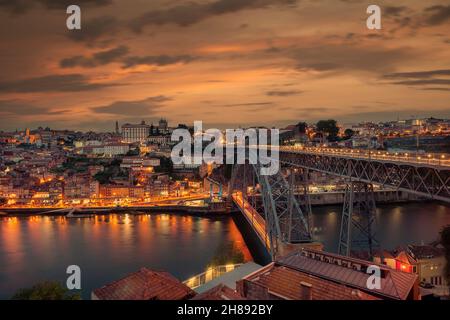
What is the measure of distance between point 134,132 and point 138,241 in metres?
37.3

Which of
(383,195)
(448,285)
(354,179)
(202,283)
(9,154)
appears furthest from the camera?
(9,154)

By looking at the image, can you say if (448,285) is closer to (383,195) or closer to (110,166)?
(383,195)

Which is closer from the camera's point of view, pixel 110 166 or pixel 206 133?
pixel 110 166

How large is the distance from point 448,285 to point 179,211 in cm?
1204

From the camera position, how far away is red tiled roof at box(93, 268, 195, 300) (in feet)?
10.3

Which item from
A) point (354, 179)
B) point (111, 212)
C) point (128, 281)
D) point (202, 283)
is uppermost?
point (354, 179)

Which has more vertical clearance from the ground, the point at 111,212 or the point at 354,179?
the point at 354,179

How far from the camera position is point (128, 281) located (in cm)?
339

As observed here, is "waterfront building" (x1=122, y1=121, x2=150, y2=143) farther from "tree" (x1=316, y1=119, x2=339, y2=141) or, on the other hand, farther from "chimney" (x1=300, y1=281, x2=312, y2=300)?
"chimney" (x1=300, y1=281, x2=312, y2=300)

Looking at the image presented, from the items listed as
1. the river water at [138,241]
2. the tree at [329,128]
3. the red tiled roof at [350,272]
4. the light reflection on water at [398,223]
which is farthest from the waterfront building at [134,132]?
the red tiled roof at [350,272]

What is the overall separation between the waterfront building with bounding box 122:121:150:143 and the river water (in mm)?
31168

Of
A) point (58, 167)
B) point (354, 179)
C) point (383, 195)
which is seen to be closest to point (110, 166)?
point (58, 167)

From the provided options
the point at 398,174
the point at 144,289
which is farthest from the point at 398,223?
the point at 144,289

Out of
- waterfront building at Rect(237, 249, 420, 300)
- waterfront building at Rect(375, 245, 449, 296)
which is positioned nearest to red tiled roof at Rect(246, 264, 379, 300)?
waterfront building at Rect(237, 249, 420, 300)
